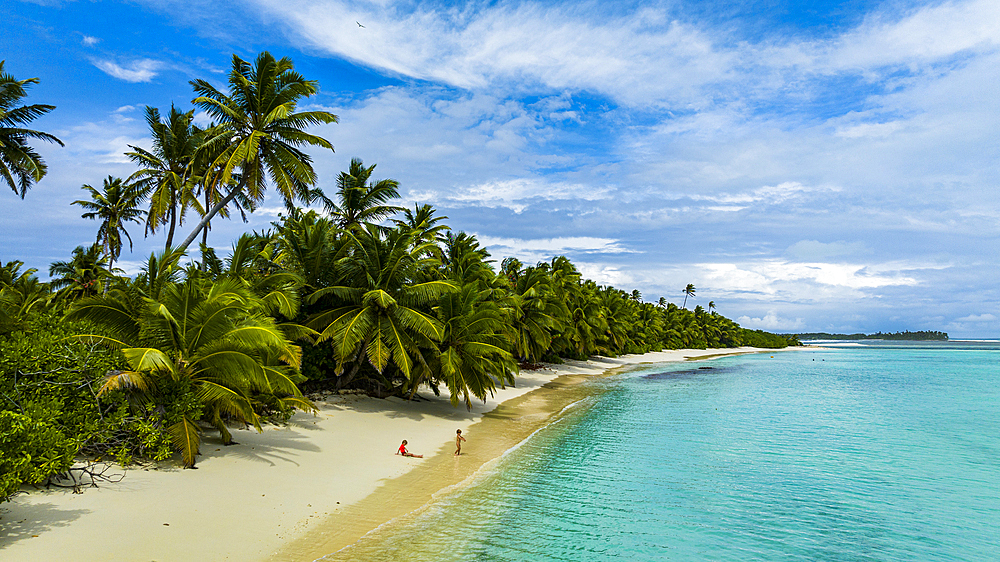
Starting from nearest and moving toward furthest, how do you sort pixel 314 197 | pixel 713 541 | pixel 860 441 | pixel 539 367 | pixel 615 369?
pixel 713 541, pixel 860 441, pixel 314 197, pixel 539 367, pixel 615 369

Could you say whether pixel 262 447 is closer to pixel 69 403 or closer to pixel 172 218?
pixel 69 403

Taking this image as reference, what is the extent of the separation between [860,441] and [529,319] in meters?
21.0

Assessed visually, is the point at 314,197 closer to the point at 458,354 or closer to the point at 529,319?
the point at 458,354

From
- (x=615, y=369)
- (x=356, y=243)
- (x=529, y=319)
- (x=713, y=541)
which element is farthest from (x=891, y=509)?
(x=615, y=369)

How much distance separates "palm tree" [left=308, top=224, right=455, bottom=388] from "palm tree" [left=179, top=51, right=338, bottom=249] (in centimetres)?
496

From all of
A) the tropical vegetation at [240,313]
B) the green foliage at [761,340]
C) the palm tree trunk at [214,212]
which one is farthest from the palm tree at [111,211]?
the green foliage at [761,340]

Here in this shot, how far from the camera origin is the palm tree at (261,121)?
20.5m

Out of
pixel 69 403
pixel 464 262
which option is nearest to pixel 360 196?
pixel 464 262

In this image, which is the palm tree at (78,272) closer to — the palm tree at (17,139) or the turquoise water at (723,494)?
the palm tree at (17,139)

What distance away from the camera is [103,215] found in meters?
33.8

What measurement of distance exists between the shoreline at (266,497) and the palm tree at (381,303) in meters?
2.58

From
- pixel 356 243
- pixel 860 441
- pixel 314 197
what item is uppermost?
pixel 314 197

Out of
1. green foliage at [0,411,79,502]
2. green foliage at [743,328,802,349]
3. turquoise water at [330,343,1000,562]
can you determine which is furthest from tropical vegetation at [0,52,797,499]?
green foliage at [743,328,802,349]

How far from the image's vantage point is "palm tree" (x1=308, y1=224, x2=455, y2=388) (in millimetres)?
18375
